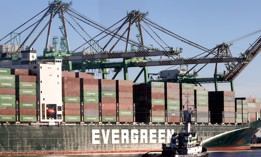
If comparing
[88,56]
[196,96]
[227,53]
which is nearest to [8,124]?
[88,56]

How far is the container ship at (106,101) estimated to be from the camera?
7244 cm

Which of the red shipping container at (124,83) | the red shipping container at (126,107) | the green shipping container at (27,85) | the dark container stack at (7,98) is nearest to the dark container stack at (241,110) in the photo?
the red shipping container at (126,107)

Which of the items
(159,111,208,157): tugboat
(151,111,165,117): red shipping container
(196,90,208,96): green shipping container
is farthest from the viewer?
(196,90,208,96): green shipping container

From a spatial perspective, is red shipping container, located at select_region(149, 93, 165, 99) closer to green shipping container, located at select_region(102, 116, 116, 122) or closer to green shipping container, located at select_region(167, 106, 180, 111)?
green shipping container, located at select_region(167, 106, 180, 111)

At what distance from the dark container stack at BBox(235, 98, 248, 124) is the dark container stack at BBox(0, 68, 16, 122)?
128ft

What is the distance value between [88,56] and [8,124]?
84.7 ft

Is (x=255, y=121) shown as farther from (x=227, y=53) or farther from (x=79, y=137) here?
(x=79, y=137)

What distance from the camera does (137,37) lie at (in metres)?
102

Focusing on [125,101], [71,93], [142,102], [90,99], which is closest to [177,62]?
[142,102]

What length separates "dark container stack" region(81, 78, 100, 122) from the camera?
77.3 m

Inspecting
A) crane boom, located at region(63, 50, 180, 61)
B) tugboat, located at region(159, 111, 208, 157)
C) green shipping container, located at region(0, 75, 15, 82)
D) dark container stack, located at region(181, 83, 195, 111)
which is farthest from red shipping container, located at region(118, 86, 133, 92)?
green shipping container, located at region(0, 75, 15, 82)

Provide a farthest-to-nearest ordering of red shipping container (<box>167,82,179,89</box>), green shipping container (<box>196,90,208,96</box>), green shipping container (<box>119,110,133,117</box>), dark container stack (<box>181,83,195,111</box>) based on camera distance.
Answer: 1. green shipping container (<box>196,90,208,96</box>)
2. dark container stack (<box>181,83,195,111</box>)
3. red shipping container (<box>167,82,179,89</box>)
4. green shipping container (<box>119,110,133,117</box>)

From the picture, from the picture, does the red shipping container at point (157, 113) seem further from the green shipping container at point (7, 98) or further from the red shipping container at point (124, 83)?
the green shipping container at point (7, 98)

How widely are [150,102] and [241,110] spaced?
1892 cm
